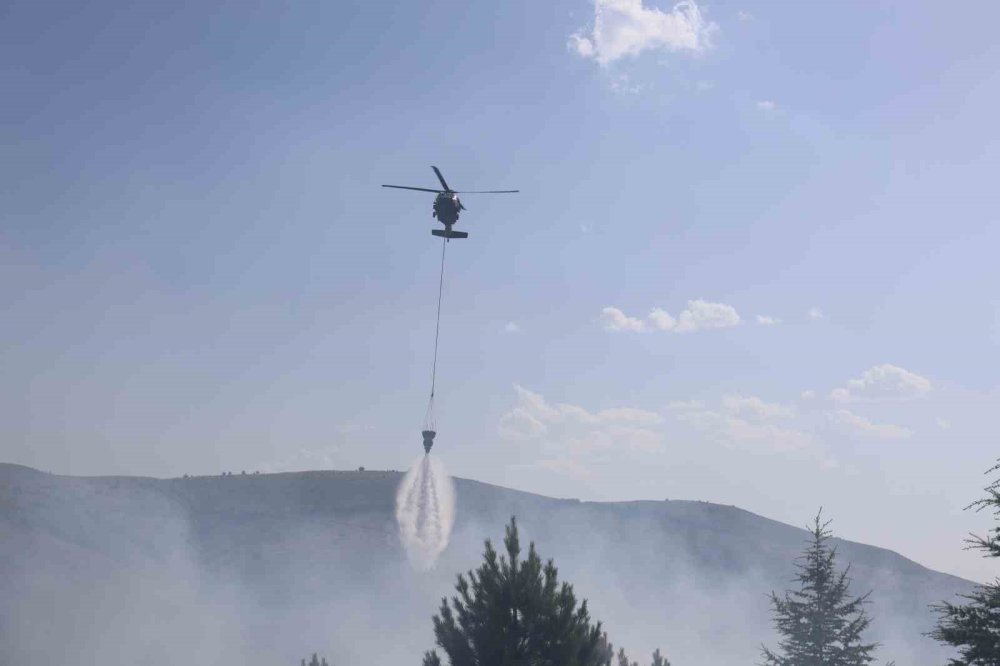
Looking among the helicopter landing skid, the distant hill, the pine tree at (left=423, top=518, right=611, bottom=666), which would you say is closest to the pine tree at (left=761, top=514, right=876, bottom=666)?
the pine tree at (left=423, top=518, right=611, bottom=666)

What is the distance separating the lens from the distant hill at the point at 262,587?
129625mm

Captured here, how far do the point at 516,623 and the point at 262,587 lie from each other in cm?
14069

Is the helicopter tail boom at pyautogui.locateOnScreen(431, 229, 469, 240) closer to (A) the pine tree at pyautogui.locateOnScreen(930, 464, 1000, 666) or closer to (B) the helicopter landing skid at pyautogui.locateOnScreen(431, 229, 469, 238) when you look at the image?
(B) the helicopter landing skid at pyautogui.locateOnScreen(431, 229, 469, 238)

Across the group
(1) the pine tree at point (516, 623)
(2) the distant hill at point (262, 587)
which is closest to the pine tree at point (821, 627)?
(1) the pine tree at point (516, 623)

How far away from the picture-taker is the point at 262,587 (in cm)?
15675

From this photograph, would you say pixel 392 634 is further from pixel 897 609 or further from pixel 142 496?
pixel 897 609

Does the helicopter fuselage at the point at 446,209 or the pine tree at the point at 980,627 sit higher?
the helicopter fuselage at the point at 446,209

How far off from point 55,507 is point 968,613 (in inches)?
7015

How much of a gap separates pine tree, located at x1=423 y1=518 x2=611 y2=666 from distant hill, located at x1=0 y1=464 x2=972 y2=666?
10828cm

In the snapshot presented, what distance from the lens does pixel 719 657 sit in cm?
16262

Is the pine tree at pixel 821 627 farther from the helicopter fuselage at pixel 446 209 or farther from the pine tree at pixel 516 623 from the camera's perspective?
the helicopter fuselage at pixel 446 209

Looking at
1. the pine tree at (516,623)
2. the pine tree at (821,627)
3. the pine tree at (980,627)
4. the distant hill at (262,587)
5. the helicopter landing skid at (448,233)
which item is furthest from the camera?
the distant hill at (262,587)

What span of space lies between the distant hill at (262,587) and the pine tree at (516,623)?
355 ft

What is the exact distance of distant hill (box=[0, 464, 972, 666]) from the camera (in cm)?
12962
